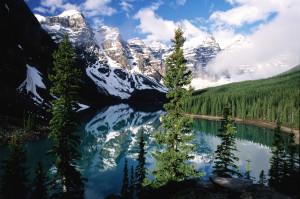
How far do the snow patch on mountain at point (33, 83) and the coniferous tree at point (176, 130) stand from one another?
413ft

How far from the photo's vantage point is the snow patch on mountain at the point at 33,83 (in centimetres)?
13911

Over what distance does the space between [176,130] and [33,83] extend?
14455cm

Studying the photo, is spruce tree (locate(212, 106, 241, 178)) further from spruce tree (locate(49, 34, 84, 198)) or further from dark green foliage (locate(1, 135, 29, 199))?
dark green foliage (locate(1, 135, 29, 199))

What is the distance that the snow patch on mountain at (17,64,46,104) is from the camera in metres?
139

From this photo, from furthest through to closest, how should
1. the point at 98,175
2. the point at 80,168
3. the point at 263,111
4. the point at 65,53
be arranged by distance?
the point at 263,111 < the point at 80,168 < the point at 98,175 < the point at 65,53

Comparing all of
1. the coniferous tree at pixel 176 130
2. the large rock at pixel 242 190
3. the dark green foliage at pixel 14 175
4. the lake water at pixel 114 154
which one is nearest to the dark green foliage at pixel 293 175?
the large rock at pixel 242 190

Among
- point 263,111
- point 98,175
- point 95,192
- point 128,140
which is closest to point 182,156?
point 95,192

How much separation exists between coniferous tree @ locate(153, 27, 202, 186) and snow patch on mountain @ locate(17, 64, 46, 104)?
126m

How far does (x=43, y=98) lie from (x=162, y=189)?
135m

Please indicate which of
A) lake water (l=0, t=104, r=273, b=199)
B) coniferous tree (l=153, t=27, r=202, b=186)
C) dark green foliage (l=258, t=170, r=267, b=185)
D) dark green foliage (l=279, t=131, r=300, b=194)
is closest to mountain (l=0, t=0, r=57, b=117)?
lake water (l=0, t=104, r=273, b=199)

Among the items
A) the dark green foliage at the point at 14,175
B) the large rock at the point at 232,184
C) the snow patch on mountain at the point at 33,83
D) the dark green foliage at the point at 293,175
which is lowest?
the dark green foliage at the point at 14,175

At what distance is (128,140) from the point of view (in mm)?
95688

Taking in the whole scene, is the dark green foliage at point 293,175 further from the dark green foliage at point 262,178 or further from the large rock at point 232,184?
the dark green foliage at point 262,178

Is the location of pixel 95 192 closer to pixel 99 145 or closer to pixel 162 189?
pixel 162 189
